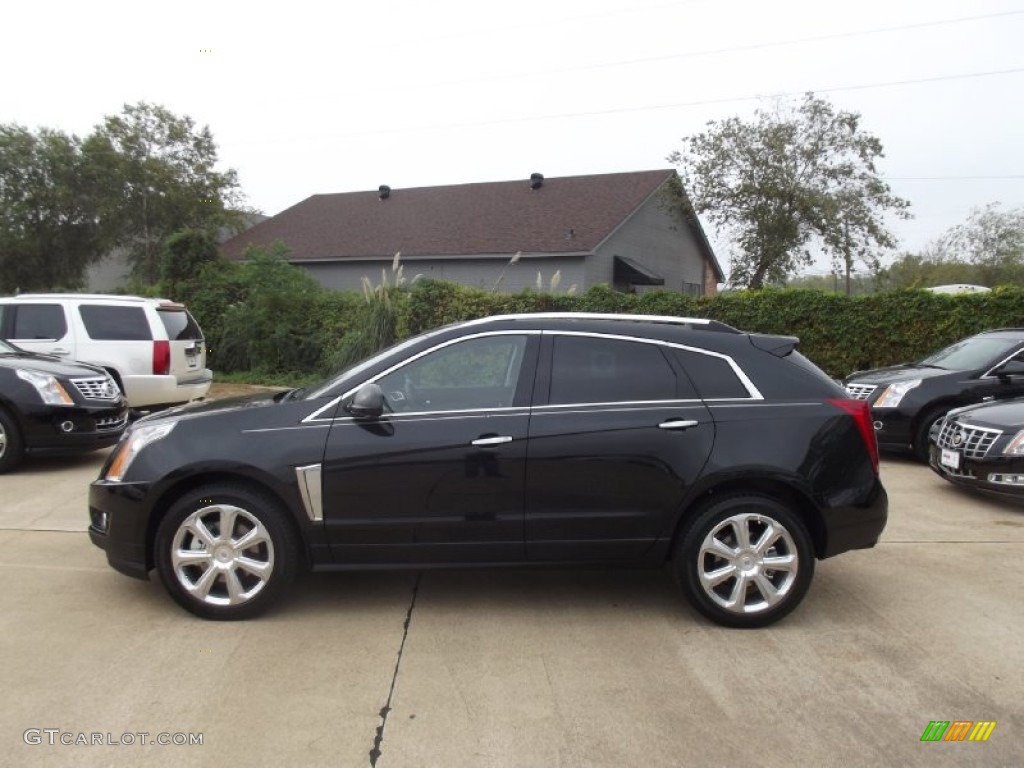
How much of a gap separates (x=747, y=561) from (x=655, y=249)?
24261 mm

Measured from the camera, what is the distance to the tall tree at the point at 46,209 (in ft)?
102

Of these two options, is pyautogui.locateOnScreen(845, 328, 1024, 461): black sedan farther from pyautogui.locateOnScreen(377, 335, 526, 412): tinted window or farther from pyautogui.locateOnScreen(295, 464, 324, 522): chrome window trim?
pyautogui.locateOnScreen(295, 464, 324, 522): chrome window trim

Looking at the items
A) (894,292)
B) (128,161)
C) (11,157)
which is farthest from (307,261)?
(894,292)

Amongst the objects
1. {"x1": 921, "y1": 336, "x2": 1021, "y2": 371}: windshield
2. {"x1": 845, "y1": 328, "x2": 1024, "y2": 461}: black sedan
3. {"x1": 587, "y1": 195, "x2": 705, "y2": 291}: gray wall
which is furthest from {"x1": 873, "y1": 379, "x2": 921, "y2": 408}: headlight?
{"x1": 587, "y1": 195, "x2": 705, "y2": 291}: gray wall

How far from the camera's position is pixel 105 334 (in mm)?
9594

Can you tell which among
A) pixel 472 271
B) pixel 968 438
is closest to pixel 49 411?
pixel 968 438

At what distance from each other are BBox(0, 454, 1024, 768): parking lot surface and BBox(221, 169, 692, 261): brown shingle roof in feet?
63.0

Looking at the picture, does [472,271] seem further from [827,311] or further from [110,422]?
[110,422]

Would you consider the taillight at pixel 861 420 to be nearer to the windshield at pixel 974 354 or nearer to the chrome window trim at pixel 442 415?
the chrome window trim at pixel 442 415

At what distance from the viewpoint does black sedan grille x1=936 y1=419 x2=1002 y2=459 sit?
654 centimetres

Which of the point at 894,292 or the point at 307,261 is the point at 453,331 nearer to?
the point at 894,292

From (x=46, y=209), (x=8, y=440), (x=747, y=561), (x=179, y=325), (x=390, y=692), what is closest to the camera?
(x=390, y=692)

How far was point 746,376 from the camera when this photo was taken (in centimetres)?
431

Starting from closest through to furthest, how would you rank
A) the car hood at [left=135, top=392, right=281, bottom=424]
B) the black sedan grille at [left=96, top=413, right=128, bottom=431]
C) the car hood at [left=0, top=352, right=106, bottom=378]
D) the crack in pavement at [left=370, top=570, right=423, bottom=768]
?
the crack in pavement at [left=370, top=570, right=423, bottom=768] → the car hood at [left=135, top=392, right=281, bottom=424] → the car hood at [left=0, top=352, right=106, bottom=378] → the black sedan grille at [left=96, top=413, right=128, bottom=431]
